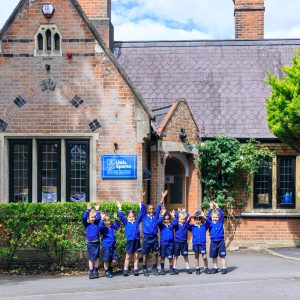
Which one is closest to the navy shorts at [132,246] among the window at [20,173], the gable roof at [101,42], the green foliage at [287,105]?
the window at [20,173]

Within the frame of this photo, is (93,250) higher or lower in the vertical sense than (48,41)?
lower

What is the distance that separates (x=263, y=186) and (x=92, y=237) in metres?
7.10

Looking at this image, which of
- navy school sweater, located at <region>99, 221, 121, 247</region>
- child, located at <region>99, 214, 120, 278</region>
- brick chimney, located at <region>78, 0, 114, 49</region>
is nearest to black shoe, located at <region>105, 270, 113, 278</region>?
child, located at <region>99, 214, 120, 278</region>

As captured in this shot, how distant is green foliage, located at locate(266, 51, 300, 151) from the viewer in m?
13.9

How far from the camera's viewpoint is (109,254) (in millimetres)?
12398

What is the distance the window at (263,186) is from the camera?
17672mm

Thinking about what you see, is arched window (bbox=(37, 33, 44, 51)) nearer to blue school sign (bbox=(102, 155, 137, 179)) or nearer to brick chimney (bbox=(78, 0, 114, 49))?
blue school sign (bbox=(102, 155, 137, 179))

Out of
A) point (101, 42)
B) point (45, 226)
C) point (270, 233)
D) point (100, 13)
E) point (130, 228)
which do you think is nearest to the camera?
point (130, 228)

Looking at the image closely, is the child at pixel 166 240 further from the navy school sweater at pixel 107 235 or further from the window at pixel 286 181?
the window at pixel 286 181

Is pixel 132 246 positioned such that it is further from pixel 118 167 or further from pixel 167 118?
pixel 167 118

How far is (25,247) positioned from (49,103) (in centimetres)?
344

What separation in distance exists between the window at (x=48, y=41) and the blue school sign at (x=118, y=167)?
280 centimetres

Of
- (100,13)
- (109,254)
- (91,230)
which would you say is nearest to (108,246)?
(109,254)

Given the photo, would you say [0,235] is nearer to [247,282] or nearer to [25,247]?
[25,247]
